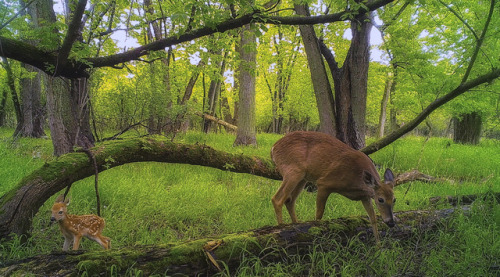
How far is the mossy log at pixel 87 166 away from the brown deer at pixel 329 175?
1.63 meters

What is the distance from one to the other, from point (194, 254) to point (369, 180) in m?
1.94

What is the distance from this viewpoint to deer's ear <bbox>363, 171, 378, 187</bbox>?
300cm

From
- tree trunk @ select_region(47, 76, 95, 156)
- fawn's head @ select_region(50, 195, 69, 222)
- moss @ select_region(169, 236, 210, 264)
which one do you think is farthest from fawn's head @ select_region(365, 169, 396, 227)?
tree trunk @ select_region(47, 76, 95, 156)

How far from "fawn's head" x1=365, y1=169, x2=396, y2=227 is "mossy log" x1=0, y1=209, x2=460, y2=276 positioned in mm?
317

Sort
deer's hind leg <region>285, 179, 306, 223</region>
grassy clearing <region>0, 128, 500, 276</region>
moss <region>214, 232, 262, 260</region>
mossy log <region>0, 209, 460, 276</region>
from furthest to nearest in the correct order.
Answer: deer's hind leg <region>285, 179, 306, 223</region> → grassy clearing <region>0, 128, 500, 276</region> → moss <region>214, 232, 262, 260</region> → mossy log <region>0, 209, 460, 276</region>

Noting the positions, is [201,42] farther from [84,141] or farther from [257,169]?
[84,141]

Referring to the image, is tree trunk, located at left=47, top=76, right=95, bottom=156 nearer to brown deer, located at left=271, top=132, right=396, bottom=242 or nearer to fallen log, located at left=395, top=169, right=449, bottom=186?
brown deer, located at left=271, top=132, right=396, bottom=242

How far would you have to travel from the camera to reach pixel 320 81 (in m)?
Result: 6.89

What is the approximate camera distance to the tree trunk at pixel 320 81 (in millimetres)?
6730

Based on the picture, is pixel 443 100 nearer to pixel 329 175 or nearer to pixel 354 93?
pixel 354 93

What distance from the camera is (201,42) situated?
5098 mm

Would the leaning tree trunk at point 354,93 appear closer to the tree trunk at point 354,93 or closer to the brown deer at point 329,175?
the tree trunk at point 354,93

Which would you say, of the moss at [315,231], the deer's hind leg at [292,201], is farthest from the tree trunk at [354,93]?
the moss at [315,231]

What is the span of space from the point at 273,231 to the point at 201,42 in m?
3.68
